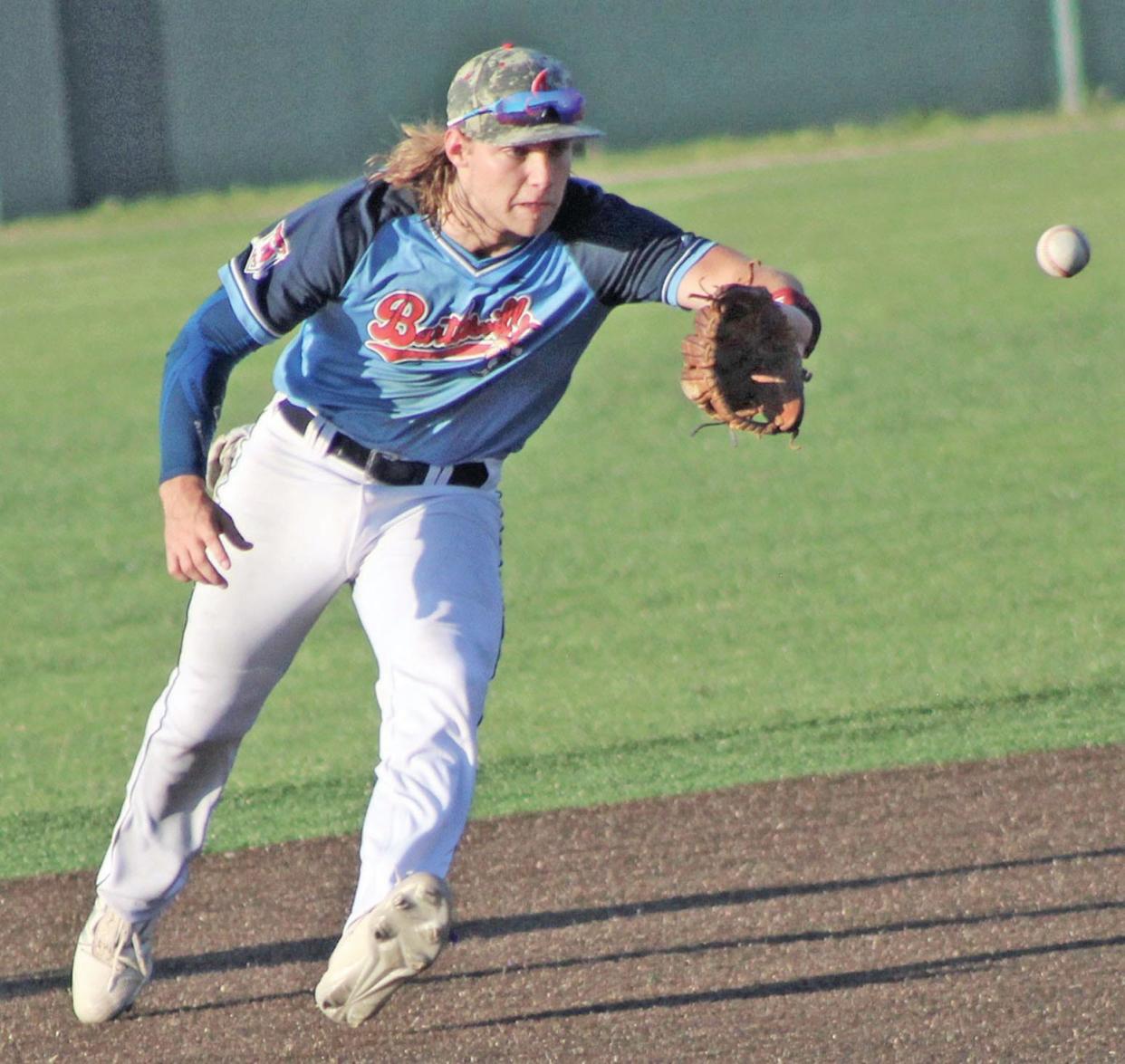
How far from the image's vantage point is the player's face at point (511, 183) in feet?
13.1

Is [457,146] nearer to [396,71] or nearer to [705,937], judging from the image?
[705,937]

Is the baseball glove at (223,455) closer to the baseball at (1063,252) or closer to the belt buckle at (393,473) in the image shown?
the belt buckle at (393,473)

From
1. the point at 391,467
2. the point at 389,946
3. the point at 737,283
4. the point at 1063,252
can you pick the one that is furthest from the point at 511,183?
the point at 1063,252

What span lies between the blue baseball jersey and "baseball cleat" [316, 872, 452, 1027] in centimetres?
114

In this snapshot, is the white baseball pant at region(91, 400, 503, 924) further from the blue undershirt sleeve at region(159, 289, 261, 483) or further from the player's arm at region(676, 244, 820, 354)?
the player's arm at region(676, 244, 820, 354)

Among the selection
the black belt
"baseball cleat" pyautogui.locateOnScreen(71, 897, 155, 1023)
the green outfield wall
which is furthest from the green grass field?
the green outfield wall

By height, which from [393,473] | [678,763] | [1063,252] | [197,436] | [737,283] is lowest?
[678,763]

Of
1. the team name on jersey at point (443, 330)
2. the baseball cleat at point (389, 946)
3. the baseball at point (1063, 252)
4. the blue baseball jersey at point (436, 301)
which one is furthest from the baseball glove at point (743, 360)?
the baseball at point (1063, 252)

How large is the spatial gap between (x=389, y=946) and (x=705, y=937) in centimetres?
146

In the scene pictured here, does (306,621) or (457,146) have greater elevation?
(457,146)

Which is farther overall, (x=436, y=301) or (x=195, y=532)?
(x=436, y=301)

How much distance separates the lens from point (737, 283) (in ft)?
13.6

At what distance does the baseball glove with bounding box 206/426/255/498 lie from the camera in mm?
4555

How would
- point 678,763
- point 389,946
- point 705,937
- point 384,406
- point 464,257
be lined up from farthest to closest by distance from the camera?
point 678,763, point 705,937, point 384,406, point 464,257, point 389,946
